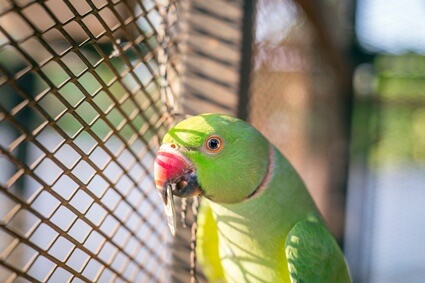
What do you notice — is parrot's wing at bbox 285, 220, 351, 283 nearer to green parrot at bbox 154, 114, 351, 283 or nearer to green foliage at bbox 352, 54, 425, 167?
green parrot at bbox 154, 114, 351, 283

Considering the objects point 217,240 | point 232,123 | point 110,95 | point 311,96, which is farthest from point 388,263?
point 110,95

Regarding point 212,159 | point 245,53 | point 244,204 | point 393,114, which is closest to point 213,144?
point 212,159

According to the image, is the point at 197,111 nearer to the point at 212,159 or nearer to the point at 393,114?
the point at 212,159

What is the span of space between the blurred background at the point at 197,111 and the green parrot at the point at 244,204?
64mm

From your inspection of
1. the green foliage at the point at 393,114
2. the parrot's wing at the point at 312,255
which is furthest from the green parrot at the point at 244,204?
the green foliage at the point at 393,114

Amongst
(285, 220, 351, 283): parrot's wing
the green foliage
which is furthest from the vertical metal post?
the green foliage

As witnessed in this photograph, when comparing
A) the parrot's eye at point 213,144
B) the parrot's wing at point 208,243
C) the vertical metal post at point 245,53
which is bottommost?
the parrot's wing at point 208,243

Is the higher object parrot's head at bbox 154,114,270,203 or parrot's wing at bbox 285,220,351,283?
parrot's head at bbox 154,114,270,203

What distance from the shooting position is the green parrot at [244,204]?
679 millimetres

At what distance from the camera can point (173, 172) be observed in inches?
26.0

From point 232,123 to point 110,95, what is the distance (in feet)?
0.63

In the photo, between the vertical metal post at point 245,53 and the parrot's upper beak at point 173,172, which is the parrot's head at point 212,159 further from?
the vertical metal post at point 245,53

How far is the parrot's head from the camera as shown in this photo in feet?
2.18

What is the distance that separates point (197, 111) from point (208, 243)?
23cm
